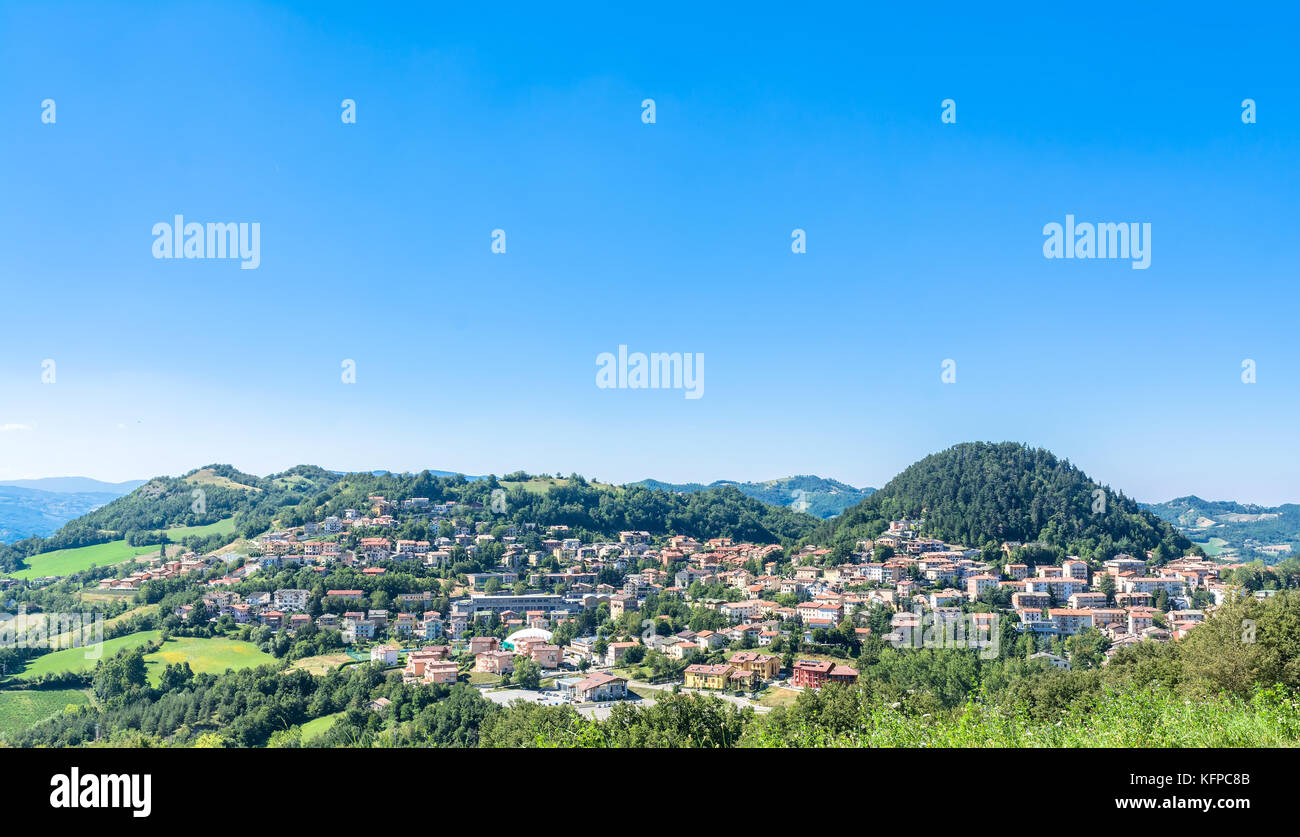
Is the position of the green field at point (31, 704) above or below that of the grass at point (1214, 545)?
above

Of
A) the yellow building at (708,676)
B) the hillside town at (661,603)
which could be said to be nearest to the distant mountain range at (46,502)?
the hillside town at (661,603)

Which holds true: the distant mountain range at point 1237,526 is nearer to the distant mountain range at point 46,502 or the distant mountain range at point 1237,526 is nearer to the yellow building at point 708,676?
the yellow building at point 708,676

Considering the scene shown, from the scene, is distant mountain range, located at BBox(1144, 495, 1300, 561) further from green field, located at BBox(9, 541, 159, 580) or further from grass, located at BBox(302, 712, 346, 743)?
green field, located at BBox(9, 541, 159, 580)

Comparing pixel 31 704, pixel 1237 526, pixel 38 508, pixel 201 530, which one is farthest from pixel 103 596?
pixel 1237 526

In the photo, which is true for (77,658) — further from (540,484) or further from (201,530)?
(540,484)

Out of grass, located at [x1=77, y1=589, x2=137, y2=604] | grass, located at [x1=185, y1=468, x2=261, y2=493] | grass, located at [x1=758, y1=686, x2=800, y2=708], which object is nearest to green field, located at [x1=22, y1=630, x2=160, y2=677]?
grass, located at [x1=77, y1=589, x2=137, y2=604]
